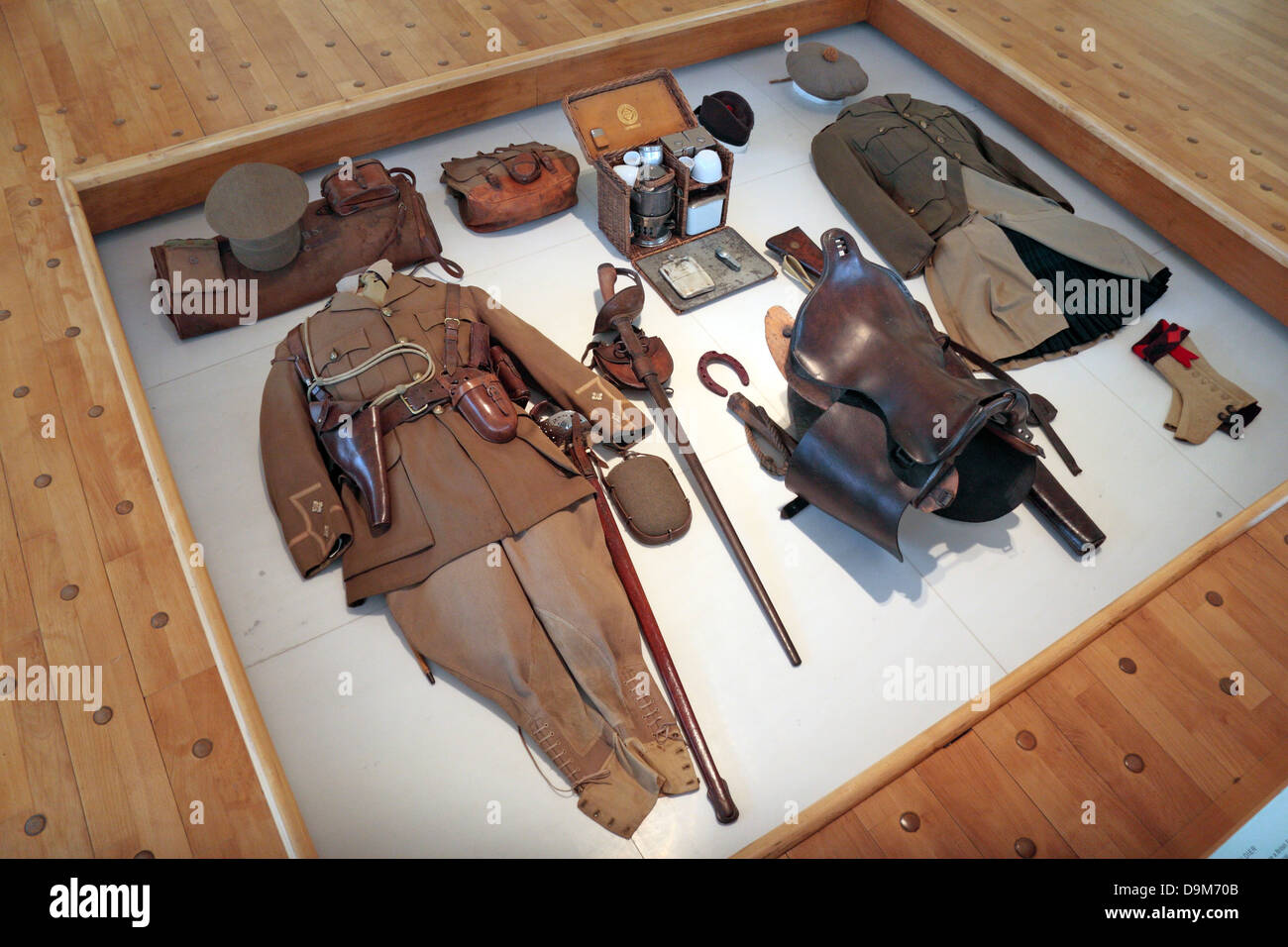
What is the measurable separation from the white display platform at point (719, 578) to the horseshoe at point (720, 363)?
45mm

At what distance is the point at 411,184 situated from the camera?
3793 millimetres

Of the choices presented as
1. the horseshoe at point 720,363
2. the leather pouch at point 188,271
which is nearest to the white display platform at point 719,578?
the horseshoe at point 720,363

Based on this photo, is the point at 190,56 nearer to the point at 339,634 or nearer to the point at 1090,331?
the point at 339,634

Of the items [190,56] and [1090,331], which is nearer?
[1090,331]

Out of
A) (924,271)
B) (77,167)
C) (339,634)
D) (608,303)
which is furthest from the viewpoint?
(924,271)

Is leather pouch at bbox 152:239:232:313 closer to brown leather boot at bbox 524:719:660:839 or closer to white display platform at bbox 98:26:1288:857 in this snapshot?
white display platform at bbox 98:26:1288:857

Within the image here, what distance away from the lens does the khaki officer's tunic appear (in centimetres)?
276

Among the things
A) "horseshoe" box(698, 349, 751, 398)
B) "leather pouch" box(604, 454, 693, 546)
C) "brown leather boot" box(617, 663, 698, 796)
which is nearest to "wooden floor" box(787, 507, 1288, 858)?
"brown leather boot" box(617, 663, 698, 796)

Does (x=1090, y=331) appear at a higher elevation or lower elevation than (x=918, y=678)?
higher

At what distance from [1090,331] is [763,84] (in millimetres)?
2312

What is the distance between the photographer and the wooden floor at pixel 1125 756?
239 centimetres

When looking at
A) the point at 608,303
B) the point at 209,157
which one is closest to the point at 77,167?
the point at 209,157

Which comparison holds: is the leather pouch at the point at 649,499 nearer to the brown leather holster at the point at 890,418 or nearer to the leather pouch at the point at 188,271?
the brown leather holster at the point at 890,418
